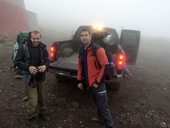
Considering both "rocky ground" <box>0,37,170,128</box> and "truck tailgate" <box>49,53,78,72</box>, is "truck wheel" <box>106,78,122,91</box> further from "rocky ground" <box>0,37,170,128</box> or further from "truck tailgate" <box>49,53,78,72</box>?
"truck tailgate" <box>49,53,78,72</box>

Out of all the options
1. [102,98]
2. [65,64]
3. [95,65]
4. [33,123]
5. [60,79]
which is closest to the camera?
[95,65]

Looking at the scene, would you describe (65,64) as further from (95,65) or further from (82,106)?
(95,65)

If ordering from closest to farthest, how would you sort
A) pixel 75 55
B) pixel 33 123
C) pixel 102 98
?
pixel 102 98, pixel 33 123, pixel 75 55

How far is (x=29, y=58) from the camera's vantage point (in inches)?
186

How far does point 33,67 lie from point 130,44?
14.3 ft

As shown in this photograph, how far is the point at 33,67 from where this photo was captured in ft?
15.1

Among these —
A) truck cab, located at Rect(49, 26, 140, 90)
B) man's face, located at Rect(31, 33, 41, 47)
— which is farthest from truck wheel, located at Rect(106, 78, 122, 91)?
man's face, located at Rect(31, 33, 41, 47)

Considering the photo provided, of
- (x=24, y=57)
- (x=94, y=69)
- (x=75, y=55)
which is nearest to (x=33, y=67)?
(x=24, y=57)

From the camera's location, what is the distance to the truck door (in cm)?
802

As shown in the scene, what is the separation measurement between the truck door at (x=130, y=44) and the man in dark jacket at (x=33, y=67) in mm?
3772

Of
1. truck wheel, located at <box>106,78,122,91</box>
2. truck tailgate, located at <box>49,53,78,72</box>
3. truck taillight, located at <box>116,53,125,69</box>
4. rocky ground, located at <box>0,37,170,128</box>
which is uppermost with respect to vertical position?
truck taillight, located at <box>116,53,125,69</box>

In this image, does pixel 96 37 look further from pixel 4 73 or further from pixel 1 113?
pixel 4 73

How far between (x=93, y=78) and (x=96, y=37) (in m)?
1.62

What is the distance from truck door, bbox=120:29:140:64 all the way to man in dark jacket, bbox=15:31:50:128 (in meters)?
3.77
